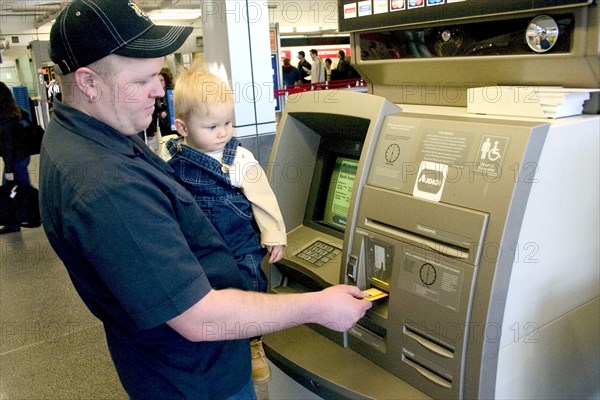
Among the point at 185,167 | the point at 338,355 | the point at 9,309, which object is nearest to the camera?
the point at 338,355

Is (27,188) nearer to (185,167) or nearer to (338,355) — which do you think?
(185,167)

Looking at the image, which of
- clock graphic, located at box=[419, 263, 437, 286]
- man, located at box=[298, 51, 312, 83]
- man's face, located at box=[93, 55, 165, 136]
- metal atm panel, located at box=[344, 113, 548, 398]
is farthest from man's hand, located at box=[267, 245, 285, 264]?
man, located at box=[298, 51, 312, 83]

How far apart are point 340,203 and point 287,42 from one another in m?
16.2

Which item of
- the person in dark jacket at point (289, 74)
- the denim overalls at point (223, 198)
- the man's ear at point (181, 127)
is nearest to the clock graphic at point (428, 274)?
the denim overalls at point (223, 198)

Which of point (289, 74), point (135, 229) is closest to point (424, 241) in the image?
point (135, 229)

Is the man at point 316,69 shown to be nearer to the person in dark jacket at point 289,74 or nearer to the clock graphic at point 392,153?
the person in dark jacket at point 289,74

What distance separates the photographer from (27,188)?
16.9 feet

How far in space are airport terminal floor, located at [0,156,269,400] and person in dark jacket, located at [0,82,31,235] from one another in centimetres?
93

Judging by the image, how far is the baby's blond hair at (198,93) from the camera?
1527 millimetres

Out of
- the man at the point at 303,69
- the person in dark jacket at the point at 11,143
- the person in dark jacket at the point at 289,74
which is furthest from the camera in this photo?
the man at the point at 303,69

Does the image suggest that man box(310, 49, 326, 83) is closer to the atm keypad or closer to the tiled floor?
the tiled floor

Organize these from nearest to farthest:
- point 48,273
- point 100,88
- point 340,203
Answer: point 100,88, point 340,203, point 48,273

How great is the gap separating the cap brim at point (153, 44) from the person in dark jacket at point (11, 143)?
4810 mm

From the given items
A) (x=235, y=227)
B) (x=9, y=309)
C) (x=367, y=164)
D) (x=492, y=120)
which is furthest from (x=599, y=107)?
(x=9, y=309)
